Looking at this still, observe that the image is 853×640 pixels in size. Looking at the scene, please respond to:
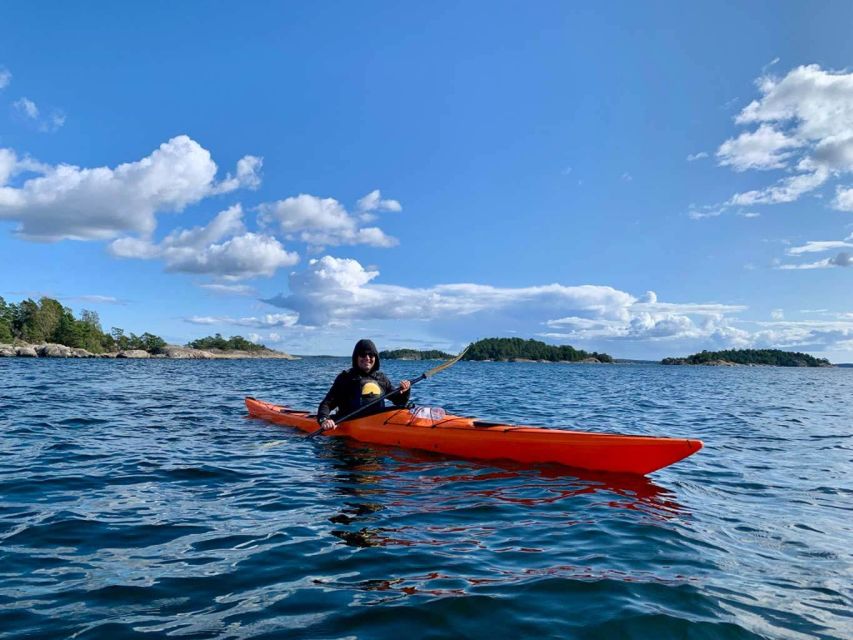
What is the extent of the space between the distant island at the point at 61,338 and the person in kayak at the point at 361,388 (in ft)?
294

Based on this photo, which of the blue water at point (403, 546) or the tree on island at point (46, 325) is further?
the tree on island at point (46, 325)

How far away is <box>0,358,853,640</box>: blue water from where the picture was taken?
3348 mm

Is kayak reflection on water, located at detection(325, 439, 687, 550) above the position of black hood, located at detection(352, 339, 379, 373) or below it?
below

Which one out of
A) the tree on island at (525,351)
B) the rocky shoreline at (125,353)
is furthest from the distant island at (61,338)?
the tree on island at (525,351)

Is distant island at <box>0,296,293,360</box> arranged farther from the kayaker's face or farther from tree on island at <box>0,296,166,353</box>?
the kayaker's face

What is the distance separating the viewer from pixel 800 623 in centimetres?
340

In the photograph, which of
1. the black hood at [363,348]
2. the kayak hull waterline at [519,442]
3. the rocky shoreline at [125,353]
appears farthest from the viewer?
the rocky shoreline at [125,353]

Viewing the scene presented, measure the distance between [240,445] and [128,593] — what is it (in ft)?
20.7

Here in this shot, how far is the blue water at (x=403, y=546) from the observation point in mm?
3348

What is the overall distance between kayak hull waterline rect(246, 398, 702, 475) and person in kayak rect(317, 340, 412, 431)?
0.35 m

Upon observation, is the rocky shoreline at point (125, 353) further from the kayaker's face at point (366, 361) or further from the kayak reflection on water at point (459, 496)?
the kayak reflection on water at point (459, 496)

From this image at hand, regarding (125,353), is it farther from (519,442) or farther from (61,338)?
(519,442)

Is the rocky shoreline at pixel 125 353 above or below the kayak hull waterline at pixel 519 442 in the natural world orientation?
above

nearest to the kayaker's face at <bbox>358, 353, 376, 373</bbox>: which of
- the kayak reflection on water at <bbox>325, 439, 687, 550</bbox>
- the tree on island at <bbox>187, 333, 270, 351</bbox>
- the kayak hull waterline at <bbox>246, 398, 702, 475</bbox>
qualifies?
the kayak hull waterline at <bbox>246, 398, 702, 475</bbox>
